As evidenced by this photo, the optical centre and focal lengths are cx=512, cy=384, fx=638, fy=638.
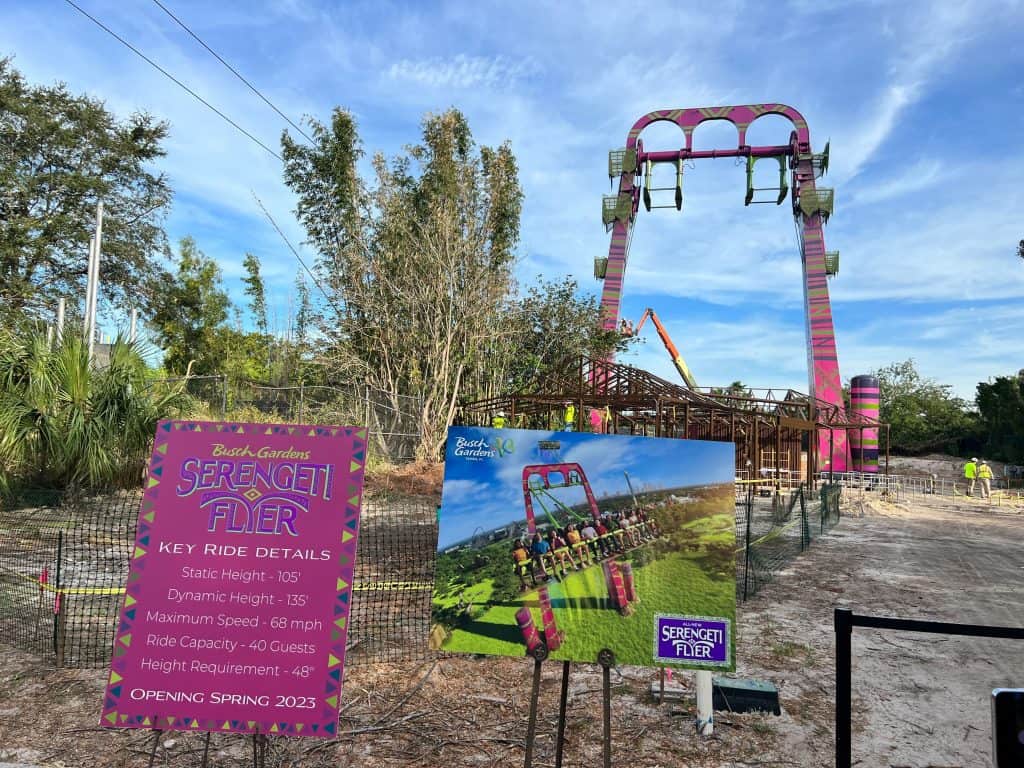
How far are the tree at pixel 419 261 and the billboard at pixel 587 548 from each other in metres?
15.5

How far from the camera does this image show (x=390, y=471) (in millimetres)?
15727

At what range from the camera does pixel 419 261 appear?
766 inches

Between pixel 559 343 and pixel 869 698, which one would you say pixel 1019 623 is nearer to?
pixel 869 698

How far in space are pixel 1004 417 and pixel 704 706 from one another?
136 feet

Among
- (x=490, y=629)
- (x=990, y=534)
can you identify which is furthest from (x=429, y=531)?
(x=990, y=534)

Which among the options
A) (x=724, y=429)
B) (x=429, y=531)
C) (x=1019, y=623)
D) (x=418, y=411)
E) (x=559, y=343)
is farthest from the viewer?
(x=724, y=429)

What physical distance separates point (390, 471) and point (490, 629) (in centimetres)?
1292

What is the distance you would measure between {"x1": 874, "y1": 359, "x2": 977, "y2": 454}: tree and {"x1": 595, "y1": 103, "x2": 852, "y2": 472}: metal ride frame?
58.8 feet

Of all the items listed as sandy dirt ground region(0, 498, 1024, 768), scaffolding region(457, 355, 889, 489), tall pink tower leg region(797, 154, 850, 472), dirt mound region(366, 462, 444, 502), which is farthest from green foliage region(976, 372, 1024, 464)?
sandy dirt ground region(0, 498, 1024, 768)

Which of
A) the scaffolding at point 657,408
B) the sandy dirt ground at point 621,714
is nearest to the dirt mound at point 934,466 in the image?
the scaffolding at point 657,408

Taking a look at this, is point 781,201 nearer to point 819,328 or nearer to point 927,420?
point 819,328

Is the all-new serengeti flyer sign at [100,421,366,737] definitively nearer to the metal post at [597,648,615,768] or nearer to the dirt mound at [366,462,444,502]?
the metal post at [597,648,615,768]

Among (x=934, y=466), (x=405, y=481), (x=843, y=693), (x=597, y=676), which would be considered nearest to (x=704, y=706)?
(x=597, y=676)

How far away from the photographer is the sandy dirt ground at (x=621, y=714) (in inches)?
142
